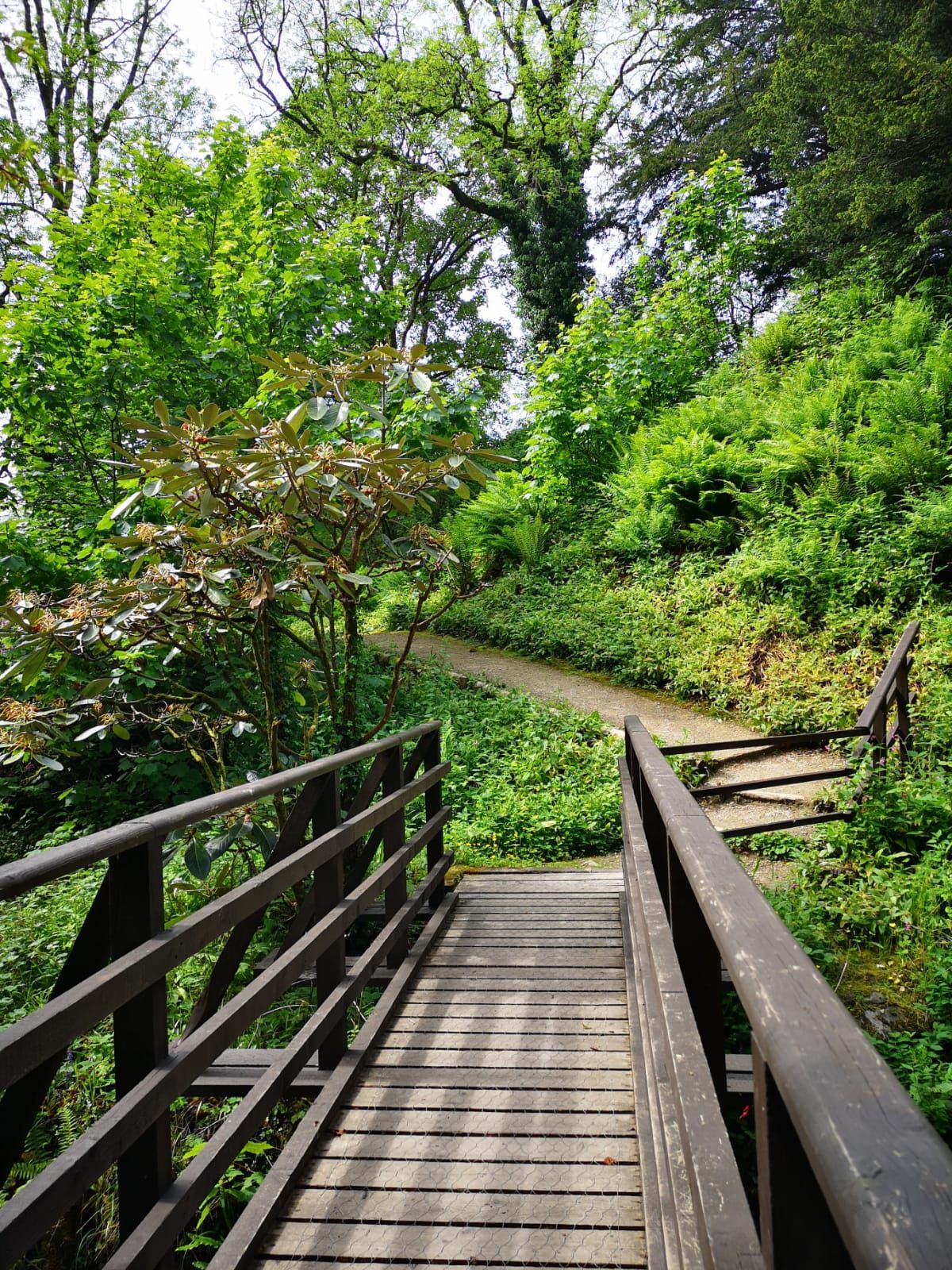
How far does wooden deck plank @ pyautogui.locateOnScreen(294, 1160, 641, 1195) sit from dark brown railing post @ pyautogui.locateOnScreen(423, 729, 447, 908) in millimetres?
2366

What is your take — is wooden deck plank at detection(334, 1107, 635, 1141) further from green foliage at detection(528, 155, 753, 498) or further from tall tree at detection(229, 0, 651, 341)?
tall tree at detection(229, 0, 651, 341)

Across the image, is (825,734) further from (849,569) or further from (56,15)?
(56,15)

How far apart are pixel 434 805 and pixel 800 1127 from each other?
4.50m

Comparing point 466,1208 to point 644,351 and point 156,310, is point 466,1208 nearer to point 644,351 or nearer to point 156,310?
point 156,310

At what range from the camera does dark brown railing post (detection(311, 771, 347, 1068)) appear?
9.35 feet

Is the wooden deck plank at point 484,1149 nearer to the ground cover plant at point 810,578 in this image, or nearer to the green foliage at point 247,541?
the ground cover plant at point 810,578

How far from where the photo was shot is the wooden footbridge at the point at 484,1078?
26.2 inches

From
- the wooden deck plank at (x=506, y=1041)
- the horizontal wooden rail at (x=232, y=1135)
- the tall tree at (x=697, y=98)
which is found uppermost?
the tall tree at (x=697, y=98)

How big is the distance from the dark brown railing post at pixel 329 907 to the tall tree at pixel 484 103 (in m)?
16.4

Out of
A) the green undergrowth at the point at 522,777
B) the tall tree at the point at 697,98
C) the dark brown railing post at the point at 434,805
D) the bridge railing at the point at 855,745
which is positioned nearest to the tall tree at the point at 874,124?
the tall tree at the point at 697,98

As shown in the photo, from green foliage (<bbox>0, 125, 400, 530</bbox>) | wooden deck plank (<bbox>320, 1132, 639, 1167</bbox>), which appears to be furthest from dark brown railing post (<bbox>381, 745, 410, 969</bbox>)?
green foliage (<bbox>0, 125, 400, 530</bbox>)

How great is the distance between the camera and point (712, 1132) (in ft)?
3.58

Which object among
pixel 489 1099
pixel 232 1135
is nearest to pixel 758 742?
pixel 489 1099

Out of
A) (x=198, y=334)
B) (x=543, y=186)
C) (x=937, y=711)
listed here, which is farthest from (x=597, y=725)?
(x=543, y=186)
